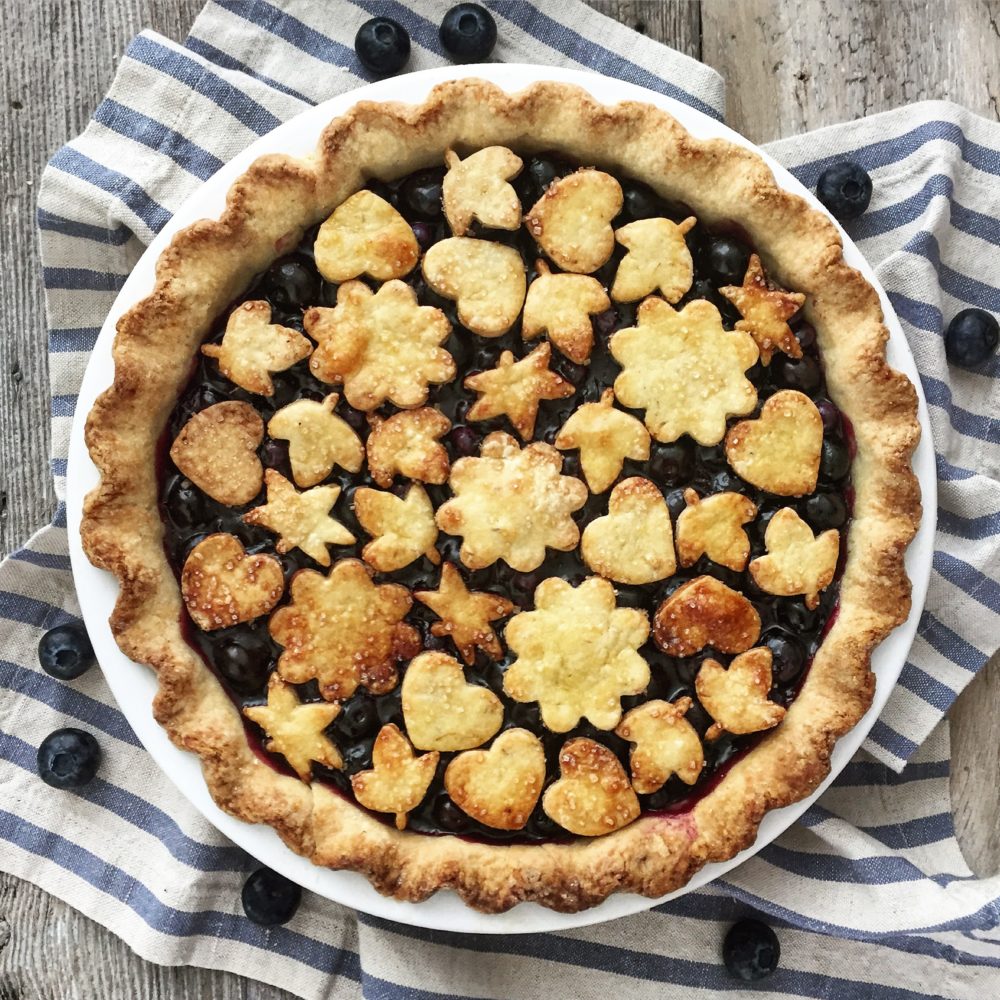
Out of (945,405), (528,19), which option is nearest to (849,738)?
(945,405)

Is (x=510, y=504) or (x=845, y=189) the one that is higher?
(x=845, y=189)

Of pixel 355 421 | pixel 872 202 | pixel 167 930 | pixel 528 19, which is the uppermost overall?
pixel 528 19

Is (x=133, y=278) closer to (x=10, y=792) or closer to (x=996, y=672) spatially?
(x=10, y=792)

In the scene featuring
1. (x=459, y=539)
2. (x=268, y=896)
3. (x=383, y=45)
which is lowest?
(x=268, y=896)

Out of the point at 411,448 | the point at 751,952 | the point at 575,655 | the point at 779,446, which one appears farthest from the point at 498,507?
the point at 751,952

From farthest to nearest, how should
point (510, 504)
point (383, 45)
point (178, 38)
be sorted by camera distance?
point (178, 38) < point (383, 45) < point (510, 504)

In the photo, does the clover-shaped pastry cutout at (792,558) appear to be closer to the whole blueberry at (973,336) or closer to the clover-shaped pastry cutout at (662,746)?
the clover-shaped pastry cutout at (662,746)

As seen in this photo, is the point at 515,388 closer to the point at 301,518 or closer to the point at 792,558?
the point at 301,518
